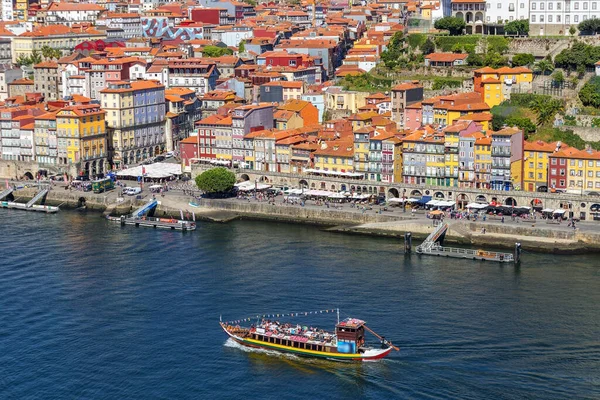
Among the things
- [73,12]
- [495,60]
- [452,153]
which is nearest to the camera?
[452,153]

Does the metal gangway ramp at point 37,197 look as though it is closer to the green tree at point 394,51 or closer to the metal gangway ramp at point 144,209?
the metal gangway ramp at point 144,209

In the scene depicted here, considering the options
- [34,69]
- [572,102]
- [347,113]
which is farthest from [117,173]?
[572,102]

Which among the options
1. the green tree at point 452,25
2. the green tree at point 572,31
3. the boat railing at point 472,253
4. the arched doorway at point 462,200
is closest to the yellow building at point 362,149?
the arched doorway at point 462,200

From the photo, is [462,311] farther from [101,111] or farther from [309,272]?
[101,111]

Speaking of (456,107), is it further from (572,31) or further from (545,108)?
(572,31)

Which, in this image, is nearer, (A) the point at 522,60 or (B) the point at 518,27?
(A) the point at 522,60

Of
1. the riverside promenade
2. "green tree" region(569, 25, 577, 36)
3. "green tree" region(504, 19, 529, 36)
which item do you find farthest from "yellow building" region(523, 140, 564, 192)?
"green tree" region(504, 19, 529, 36)

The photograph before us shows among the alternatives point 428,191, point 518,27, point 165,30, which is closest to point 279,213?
point 428,191
